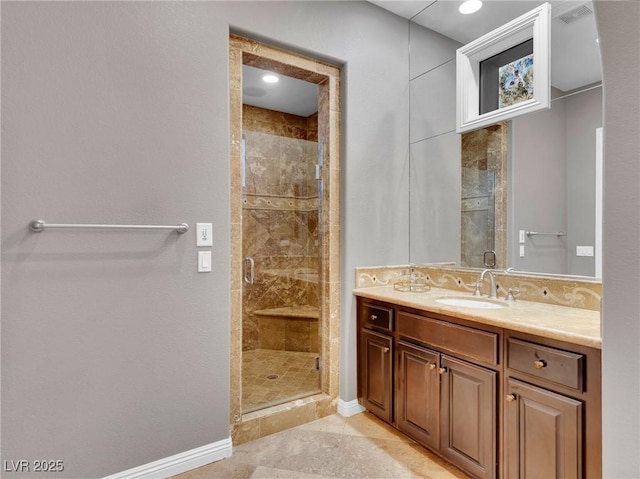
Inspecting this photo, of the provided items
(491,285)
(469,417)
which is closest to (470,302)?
(491,285)

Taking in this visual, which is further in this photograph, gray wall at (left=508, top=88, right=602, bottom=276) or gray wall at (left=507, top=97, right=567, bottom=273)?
gray wall at (left=507, top=97, right=567, bottom=273)

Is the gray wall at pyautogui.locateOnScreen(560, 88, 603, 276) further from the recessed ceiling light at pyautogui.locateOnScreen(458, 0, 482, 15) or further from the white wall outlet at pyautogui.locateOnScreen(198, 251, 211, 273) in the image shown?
the white wall outlet at pyautogui.locateOnScreen(198, 251, 211, 273)

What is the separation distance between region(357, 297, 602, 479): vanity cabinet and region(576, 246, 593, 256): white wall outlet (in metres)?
0.66

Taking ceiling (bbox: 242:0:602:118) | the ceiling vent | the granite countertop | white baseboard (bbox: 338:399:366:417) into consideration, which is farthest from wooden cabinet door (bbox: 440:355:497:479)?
the ceiling vent

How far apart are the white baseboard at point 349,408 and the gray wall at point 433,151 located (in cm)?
115

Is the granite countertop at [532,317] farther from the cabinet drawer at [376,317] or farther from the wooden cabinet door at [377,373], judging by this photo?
the wooden cabinet door at [377,373]

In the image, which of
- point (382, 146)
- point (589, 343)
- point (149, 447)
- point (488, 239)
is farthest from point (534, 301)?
point (149, 447)

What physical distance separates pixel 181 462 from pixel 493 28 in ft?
10.3

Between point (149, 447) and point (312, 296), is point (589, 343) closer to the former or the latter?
point (149, 447)

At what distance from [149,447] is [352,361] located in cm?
132

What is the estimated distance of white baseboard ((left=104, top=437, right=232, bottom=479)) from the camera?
174 centimetres

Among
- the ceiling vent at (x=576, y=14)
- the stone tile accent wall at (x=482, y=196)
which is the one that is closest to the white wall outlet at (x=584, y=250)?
the stone tile accent wall at (x=482, y=196)

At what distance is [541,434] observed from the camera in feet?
4.60

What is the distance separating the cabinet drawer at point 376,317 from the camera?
2189mm
